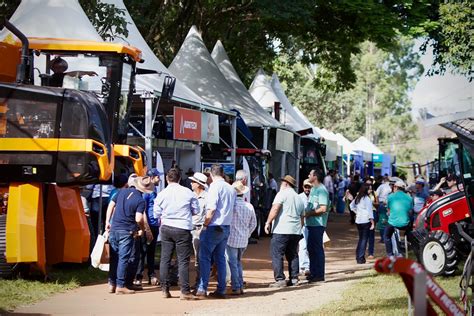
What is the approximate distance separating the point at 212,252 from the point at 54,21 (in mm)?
7718

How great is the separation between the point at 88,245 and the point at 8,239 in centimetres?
146

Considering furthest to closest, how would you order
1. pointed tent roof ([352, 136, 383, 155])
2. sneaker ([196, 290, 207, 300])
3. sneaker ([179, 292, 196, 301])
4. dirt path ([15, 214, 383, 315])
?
1. pointed tent roof ([352, 136, 383, 155])
2. sneaker ([196, 290, 207, 300])
3. sneaker ([179, 292, 196, 301])
4. dirt path ([15, 214, 383, 315])

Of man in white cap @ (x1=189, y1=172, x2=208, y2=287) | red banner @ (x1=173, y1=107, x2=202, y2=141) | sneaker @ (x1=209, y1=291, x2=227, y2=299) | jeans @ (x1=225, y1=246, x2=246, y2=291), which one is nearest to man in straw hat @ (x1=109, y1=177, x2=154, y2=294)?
man in white cap @ (x1=189, y1=172, x2=208, y2=287)

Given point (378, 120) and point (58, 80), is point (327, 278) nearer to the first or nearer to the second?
point (58, 80)

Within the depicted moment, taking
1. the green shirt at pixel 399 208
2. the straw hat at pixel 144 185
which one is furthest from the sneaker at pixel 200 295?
the green shirt at pixel 399 208

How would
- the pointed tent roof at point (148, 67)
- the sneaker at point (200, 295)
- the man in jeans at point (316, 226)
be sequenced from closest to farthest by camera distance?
the sneaker at point (200, 295), the man in jeans at point (316, 226), the pointed tent roof at point (148, 67)

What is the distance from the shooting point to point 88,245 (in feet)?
46.5

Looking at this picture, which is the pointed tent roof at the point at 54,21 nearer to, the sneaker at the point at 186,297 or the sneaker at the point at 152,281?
the sneaker at the point at 152,281

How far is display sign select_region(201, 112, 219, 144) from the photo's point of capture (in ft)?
69.7

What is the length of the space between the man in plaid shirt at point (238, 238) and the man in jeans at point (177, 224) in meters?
1.09

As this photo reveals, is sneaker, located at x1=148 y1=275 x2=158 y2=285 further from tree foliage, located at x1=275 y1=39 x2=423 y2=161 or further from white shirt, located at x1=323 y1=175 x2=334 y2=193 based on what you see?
tree foliage, located at x1=275 y1=39 x2=423 y2=161

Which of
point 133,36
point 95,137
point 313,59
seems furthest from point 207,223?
point 313,59

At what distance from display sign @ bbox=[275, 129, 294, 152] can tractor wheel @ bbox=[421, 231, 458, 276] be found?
13.2 metres

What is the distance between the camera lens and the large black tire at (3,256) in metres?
13.3
